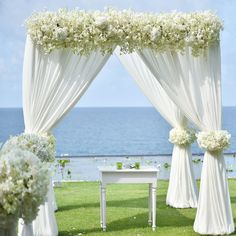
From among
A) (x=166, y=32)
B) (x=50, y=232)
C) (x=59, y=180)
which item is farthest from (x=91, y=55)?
(x=59, y=180)

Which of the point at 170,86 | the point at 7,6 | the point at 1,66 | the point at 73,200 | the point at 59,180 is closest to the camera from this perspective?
the point at 170,86

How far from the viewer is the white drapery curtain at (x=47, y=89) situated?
241 inches

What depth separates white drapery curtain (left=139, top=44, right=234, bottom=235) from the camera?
253 inches

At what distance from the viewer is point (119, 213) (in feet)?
25.9

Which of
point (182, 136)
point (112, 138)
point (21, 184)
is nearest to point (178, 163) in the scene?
point (182, 136)

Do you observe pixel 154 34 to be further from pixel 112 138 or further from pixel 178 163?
pixel 112 138

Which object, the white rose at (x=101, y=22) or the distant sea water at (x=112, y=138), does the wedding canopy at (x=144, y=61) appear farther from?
the distant sea water at (x=112, y=138)

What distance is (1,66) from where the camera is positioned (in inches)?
1254

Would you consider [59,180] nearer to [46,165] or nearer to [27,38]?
[27,38]

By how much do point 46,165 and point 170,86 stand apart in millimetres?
3384

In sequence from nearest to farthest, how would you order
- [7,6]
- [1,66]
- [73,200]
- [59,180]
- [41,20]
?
[41,20] → [73,200] → [59,180] → [1,66] → [7,6]

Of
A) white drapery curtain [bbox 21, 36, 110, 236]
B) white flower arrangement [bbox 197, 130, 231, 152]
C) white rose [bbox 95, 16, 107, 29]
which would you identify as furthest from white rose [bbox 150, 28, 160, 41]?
white flower arrangement [bbox 197, 130, 231, 152]

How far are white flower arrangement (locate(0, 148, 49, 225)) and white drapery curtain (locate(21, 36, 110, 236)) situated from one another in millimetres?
2921

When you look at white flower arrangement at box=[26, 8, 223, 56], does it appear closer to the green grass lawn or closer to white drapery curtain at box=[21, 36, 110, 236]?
white drapery curtain at box=[21, 36, 110, 236]
